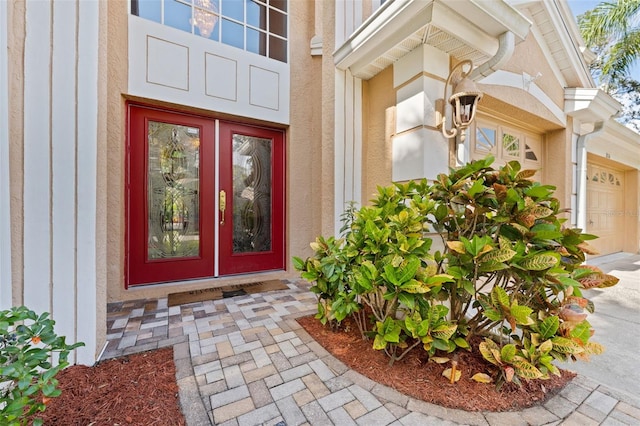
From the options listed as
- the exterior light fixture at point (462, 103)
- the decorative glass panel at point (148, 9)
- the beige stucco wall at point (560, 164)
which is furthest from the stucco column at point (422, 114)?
the beige stucco wall at point (560, 164)

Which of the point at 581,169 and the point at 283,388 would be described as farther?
the point at 581,169

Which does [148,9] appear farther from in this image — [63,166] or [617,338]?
[617,338]

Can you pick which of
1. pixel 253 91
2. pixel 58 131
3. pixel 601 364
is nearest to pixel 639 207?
pixel 601 364

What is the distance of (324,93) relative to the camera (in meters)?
3.46

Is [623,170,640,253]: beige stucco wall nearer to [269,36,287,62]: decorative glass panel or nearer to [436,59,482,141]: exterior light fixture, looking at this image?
[436,59,482,141]: exterior light fixture

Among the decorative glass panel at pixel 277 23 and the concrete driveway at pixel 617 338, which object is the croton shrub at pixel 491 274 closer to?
the concrete driveway at pixel 617 338

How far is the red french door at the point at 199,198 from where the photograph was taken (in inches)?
121

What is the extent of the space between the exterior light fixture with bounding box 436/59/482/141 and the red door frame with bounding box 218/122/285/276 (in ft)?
7.41

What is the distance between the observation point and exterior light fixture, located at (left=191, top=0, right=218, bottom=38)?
127 inches

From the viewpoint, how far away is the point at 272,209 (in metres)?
3.85

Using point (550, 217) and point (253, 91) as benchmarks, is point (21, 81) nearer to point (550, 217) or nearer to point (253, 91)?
point (253, 91)

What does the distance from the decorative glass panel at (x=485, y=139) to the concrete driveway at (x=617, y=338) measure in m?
2.28

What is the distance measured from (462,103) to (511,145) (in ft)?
7.27

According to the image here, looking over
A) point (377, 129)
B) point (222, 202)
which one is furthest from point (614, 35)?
point (222, 202)
